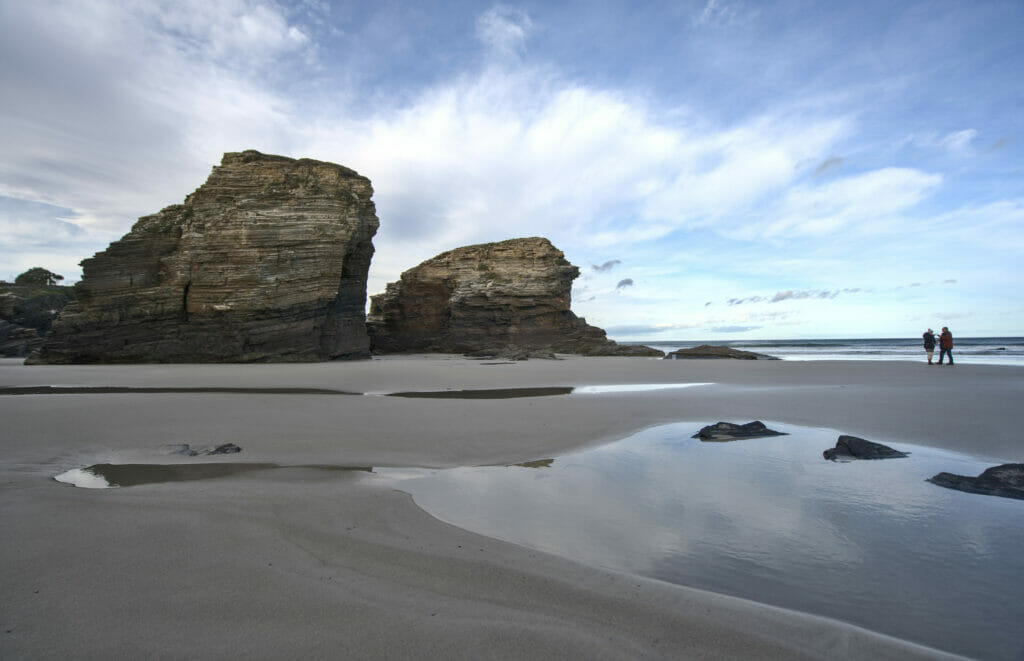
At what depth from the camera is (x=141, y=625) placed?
5.31ft

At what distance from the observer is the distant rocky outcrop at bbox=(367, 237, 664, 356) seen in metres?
32.0

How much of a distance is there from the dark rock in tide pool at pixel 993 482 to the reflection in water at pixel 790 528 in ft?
0.51

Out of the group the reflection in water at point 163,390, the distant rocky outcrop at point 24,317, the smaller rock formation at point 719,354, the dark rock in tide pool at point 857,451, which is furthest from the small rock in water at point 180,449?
the distant rocky outcrop at point 24,317

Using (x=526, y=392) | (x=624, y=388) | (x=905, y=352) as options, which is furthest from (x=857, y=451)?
(x=905, y=352)

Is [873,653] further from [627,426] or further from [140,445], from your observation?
[140,445]

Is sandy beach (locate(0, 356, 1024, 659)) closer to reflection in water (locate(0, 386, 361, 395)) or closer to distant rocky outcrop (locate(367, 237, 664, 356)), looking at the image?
reflection in water (locate(0, 386, 361, 395))

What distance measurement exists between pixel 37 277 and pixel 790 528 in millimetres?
63960

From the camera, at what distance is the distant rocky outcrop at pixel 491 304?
32.0 metres

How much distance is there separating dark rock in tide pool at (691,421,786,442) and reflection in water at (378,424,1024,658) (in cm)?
72

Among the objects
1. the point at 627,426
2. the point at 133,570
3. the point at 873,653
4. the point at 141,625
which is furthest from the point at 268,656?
the point at 627,426

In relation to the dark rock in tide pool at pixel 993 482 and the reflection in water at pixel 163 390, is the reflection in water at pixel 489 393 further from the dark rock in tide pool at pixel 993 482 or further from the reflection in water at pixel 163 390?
the dark rock in tide pool at pixel 993 482

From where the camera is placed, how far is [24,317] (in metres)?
28.8

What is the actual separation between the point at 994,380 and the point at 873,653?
12.7 meters

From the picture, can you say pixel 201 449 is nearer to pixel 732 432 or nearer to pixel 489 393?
pixel 732 432
